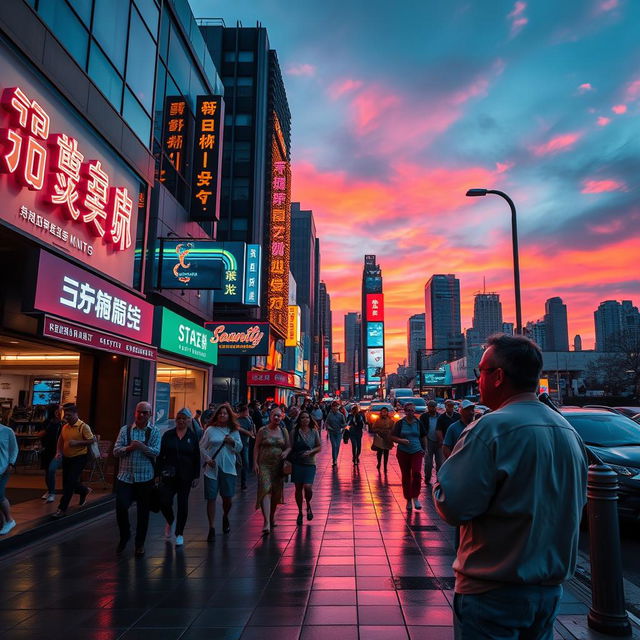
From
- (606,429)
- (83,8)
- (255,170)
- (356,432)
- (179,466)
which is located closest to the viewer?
(179,466)

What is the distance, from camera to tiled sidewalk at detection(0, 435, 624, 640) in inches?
187

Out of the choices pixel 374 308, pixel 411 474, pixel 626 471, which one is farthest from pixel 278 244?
pixel 374 308

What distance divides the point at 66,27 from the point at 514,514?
11970 mm

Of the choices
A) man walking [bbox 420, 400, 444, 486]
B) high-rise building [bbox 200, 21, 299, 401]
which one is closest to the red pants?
man walking [bbox 420, 400, 444, 486]

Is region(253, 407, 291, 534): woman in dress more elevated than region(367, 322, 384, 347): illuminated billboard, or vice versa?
region(367, 322, 384, 347): illuminated billboard

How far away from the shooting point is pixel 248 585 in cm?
588

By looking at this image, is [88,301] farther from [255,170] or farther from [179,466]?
[255,170]

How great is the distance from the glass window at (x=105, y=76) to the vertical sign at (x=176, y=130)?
17.8 feet

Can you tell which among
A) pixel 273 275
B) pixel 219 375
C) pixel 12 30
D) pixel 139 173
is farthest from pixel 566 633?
pixel 273 275

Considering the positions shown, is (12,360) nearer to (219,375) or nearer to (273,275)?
(219,375)

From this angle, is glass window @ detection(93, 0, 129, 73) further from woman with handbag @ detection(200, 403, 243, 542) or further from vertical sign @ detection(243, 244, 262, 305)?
vertical sign @ detection(243, 244, 262, 305)

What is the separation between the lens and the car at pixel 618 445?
25.3 feet

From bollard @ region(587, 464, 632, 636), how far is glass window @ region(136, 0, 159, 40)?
1525 cm

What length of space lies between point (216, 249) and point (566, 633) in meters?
13.8
